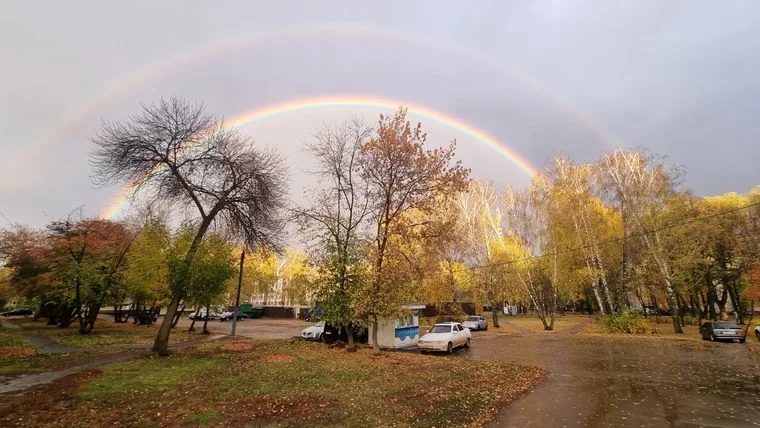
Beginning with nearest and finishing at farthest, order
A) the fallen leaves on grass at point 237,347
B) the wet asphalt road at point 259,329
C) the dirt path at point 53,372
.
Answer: the dirt path at point 53,372
the fallen leaves on grass at point 237,347
the wet asphalt road at point 259,329

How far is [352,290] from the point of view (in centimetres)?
2033

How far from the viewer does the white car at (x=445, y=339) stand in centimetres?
2217

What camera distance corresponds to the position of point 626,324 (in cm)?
3500


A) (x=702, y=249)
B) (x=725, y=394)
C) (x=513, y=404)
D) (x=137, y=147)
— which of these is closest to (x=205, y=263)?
(x=137, y=147)

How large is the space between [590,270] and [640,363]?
2225 cm

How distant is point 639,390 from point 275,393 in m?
10.8

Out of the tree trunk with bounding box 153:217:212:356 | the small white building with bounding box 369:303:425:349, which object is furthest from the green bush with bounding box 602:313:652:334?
the tree trunk with bounding box 153:217:212:356

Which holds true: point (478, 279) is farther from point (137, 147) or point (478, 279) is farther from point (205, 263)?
point (137, 147)

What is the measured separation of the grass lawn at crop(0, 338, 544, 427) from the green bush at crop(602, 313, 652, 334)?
2461 centimetres

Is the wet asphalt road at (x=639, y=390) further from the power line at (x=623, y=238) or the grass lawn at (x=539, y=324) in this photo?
the grass lawn at (x=539, y=324)

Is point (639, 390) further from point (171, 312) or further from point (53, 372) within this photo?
point (53, 372)

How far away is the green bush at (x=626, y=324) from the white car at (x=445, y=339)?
18376mm

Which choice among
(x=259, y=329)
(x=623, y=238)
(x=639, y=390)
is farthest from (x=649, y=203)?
(x=259, y=329)

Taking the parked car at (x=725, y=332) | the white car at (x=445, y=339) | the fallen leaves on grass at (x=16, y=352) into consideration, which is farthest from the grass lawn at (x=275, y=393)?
the parked car at (x=725, y=332)
